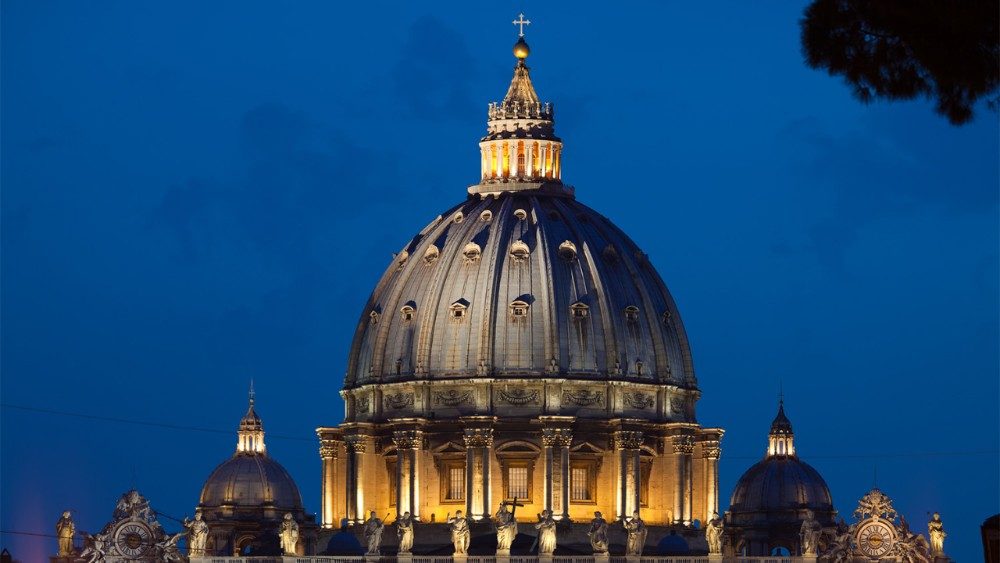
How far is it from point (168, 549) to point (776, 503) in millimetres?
46708

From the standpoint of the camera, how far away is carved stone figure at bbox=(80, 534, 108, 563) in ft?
458

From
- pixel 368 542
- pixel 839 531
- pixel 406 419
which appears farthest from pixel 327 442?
pixel 839 531

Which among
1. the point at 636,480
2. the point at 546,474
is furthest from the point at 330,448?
the point at 636,480

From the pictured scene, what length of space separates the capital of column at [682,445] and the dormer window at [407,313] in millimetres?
16333

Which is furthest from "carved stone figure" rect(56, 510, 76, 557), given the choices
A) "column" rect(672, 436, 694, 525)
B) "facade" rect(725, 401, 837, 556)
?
"facade" rect(725, 401, 837, 556)

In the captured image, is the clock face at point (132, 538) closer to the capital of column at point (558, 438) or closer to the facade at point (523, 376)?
the facade at point (523, 376)

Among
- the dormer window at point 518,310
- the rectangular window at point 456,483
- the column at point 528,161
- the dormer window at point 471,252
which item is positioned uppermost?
the column at point 528,161

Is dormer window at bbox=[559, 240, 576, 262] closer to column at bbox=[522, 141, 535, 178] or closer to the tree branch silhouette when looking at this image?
column at bbox=[522, 141, 535, 178]

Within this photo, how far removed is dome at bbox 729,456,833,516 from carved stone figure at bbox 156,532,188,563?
45.0 m


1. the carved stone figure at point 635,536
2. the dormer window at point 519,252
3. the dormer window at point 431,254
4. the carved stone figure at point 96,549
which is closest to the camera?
the carved stone figure at point 635,536

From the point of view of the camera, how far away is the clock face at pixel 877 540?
142 meters

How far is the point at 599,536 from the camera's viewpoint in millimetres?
137875

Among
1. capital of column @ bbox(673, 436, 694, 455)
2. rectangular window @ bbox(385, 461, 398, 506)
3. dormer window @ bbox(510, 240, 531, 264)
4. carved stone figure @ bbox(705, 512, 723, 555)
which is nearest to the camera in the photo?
carved stone figure @ bbox(705, 512, 723, 555)

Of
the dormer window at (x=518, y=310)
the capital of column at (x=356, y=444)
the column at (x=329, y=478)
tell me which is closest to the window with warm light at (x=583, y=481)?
the dormer window at (x=518, y=310)
